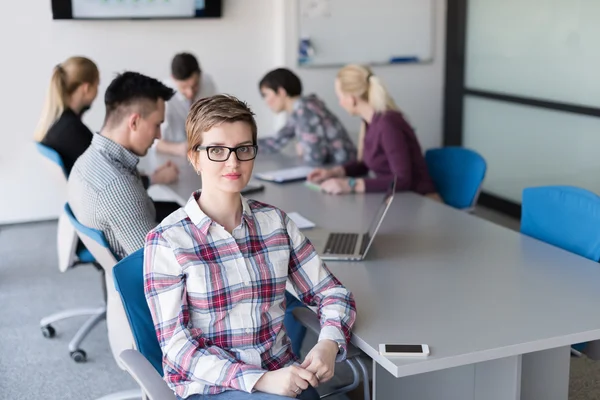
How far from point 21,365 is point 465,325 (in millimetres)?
2329

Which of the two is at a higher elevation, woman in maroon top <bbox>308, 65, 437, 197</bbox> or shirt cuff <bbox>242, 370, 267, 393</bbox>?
woman in maroon top <bbox>308, 65, 437, 197</bbox>

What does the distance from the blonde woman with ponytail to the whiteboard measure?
2497 millimetres

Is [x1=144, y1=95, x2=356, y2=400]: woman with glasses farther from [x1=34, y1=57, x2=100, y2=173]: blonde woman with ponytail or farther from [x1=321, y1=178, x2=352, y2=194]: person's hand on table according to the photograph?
[x1=34, y1=57, x2=100, y2=173]: blonde woman with ponytail

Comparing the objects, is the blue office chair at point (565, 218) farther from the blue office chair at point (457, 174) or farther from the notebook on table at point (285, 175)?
the notebook on table at point (285, 175)

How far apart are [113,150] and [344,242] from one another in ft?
2.90

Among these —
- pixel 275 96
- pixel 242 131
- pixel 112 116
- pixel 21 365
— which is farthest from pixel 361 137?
pixel 242 131

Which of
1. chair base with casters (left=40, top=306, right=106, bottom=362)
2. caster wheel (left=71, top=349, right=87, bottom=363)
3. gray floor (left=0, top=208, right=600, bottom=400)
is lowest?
gray floor (left=0, top=208, right=600, bottom=400)

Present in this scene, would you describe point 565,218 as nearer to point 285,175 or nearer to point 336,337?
point 336,337

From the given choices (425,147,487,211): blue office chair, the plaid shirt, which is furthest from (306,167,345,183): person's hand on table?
the plaid shirt

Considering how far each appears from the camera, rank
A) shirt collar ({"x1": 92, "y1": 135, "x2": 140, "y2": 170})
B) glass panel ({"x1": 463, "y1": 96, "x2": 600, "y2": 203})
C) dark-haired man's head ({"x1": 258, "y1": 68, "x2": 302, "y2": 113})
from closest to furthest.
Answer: shirt collar ({"x1": 92, "y1": 135, "x2": 140, "y2": 170}) < dark-haired man's head ({"x1": 258, "y1": 68, "x2": 302, "y2": 113}) < glass panel ({"x1": 463, "y1": 96, "x2": 600, "y2": 203})

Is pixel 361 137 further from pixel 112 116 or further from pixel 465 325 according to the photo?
pixel 465 325

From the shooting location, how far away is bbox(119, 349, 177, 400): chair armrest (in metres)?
1.91

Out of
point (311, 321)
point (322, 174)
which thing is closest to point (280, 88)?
point (322, 174)

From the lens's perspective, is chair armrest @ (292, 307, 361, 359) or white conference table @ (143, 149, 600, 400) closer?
white conference table @ (143, 149, 600, 400)
